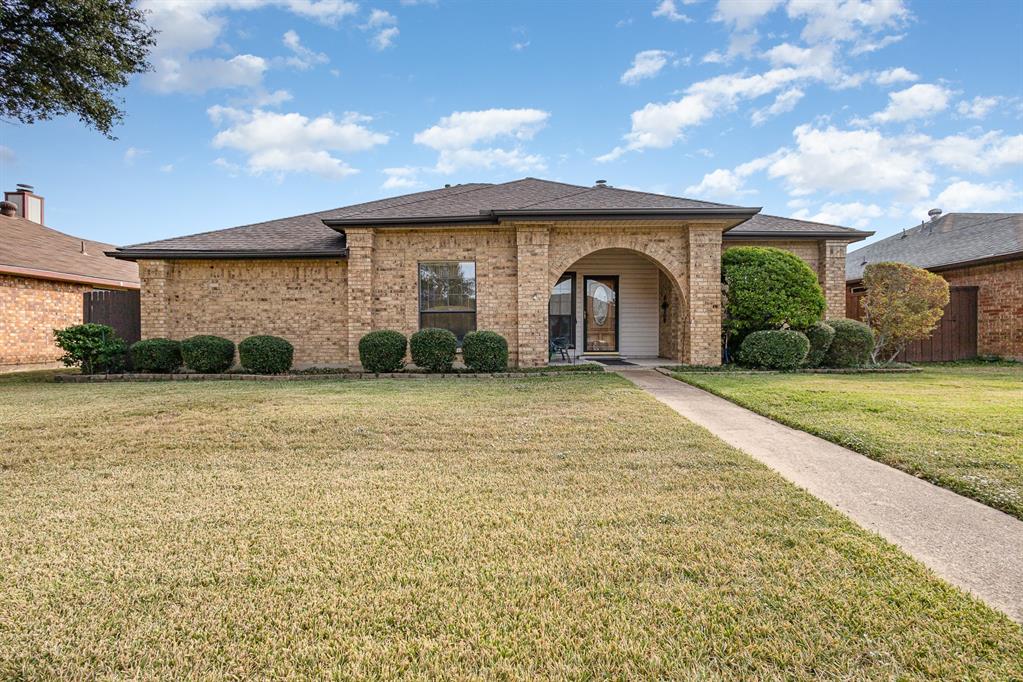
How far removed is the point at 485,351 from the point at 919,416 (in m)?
6.97

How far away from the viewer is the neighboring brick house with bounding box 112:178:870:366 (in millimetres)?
10711

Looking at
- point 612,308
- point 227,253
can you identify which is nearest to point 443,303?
point 227,253

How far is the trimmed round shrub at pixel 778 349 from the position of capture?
393 inches

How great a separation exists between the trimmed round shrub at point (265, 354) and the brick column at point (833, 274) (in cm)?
1286

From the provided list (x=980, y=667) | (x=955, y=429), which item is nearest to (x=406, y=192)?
(x=955, y=429)

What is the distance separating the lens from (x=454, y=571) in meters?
2.23

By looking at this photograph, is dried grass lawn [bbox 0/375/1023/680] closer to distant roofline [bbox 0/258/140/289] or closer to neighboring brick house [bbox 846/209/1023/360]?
distant roofline [bbox 0/258/140/289]

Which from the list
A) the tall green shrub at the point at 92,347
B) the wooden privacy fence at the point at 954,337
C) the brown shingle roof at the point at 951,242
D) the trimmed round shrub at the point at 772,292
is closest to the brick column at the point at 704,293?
the trimmed round shrub at the point at 772,292

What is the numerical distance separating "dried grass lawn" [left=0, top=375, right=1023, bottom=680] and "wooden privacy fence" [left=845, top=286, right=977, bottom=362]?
43.1 feet

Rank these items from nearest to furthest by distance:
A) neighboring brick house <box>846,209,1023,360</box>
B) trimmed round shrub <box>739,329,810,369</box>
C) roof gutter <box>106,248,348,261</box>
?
trimmed round shrub <box>739,329,810,369</box> < roof gutter <box>106,248,348,261</box> < neighboring brick house <box>846,209,1023,360</box>

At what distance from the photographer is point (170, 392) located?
797 cm

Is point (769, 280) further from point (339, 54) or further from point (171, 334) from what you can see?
point (171, 334)

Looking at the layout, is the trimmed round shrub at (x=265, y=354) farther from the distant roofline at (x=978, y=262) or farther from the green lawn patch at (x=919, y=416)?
the distant roofline at (x=978, y=262)

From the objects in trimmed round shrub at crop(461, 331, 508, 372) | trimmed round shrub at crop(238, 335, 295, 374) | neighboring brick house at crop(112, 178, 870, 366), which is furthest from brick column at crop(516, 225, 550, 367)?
trimmed round shrub at crop(238, 335, 295, 374)
